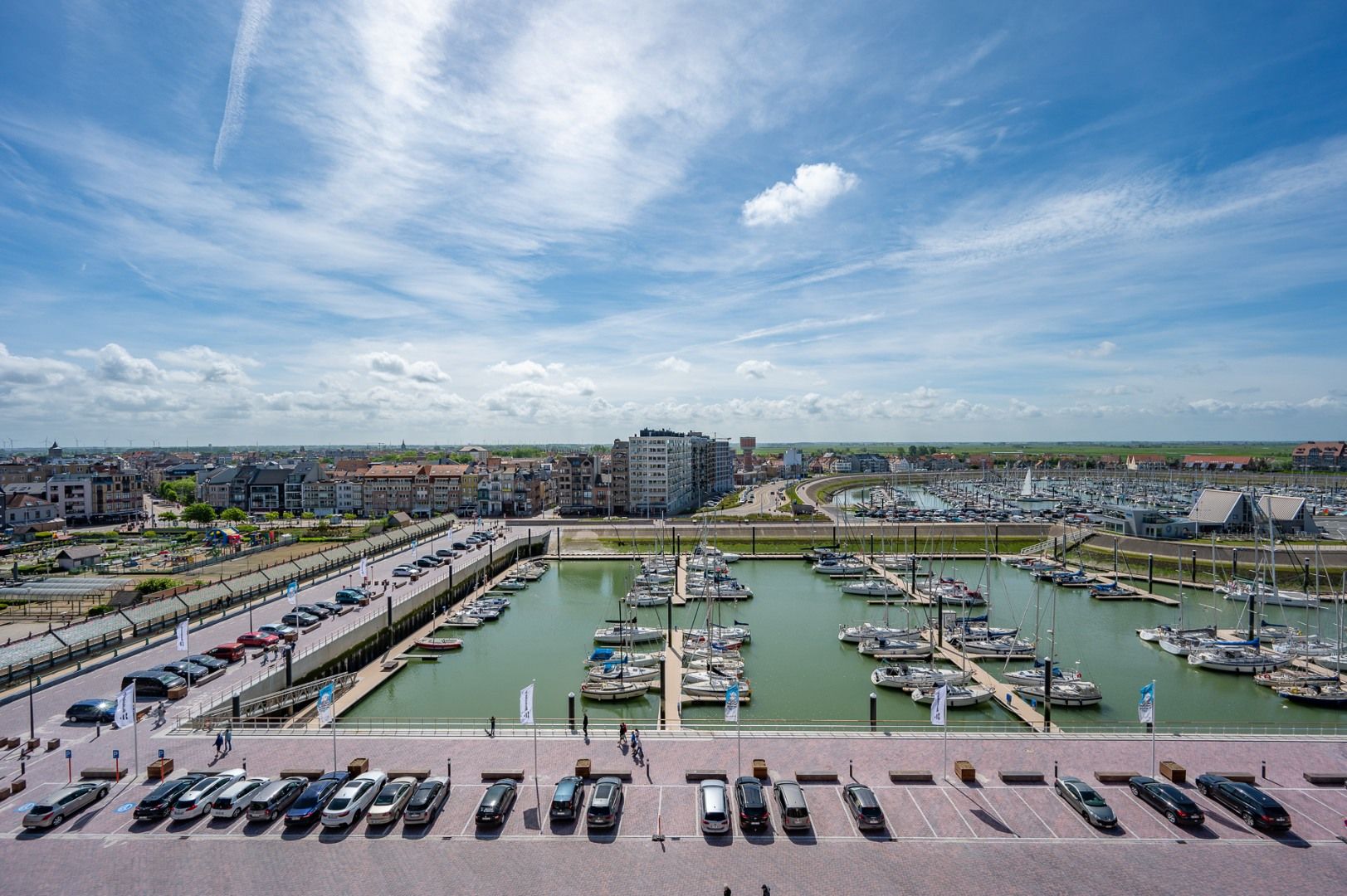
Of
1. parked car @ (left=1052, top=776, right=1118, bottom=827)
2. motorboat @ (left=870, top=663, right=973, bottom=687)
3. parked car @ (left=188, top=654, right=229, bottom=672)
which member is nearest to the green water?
motorboat @ (left=870, top=663, right=973, bottom=687)

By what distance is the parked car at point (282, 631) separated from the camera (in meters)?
36.2

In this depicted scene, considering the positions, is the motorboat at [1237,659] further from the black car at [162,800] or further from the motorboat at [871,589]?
the black car at [162,800]

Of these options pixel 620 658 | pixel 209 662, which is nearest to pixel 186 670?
pixel 209 662

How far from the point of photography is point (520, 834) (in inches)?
688

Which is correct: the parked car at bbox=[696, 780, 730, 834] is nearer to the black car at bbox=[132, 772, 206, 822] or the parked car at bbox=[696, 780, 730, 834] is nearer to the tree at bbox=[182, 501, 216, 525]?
the black car at bbox=[132, 772, 206, 822]

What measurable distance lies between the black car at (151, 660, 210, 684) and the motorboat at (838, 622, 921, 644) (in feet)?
109

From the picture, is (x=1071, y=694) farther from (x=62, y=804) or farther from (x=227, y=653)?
(x=227, y=653)

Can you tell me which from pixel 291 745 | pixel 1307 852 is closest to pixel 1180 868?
pixel 1307 852

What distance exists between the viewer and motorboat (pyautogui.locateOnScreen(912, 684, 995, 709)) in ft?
104

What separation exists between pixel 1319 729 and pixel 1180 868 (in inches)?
675

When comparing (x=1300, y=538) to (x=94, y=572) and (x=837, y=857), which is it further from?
(x=94, y=572)

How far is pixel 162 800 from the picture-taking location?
18141 mm

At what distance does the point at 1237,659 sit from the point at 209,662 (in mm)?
50752

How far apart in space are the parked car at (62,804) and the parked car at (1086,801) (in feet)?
86.3
